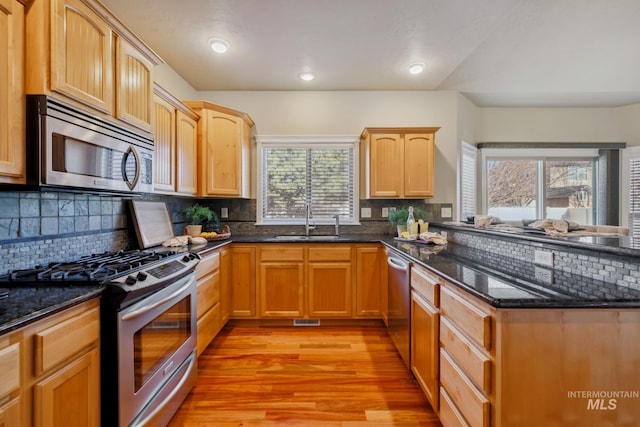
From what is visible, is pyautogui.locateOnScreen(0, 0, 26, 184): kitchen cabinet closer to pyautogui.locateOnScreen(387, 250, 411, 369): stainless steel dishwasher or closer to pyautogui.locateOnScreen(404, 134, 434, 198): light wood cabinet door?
pyautogui.locateOnScreen(387, 250, 411, 369): stainless steel dishwasher

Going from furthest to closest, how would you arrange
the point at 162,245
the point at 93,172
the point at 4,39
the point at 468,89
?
1. the point at 468,89
2. the point at 162,245
3. the point at 93,172
4. the point at 4,39

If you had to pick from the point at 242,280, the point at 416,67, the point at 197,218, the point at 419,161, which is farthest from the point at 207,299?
the point at 416,67

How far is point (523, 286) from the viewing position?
3.83 ft

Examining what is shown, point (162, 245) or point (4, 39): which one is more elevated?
point (4, 39)

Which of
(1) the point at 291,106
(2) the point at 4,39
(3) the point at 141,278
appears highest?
(1) the point at 291,106

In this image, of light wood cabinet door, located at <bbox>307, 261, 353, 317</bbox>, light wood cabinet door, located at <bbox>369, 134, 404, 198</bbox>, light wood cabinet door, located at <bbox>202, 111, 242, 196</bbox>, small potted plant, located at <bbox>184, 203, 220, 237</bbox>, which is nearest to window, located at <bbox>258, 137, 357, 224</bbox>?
light wood cabinet door, located at <bbox>369, 134, 404, 198</bbox>

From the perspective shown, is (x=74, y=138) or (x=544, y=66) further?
(x=544, y=66)

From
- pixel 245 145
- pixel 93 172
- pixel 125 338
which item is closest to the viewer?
pixel 125 338

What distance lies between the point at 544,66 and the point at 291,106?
110 inches

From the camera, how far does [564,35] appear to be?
2441 millimetres

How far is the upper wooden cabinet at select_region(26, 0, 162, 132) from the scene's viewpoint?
3.88 feet

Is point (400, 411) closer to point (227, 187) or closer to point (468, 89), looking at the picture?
point (227, 187)

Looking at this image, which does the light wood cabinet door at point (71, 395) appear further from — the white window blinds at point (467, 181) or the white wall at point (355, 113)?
the white window blinds at point (467, 181)

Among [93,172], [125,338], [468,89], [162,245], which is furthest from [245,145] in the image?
[468,89]
